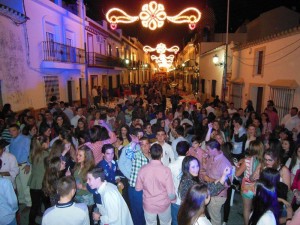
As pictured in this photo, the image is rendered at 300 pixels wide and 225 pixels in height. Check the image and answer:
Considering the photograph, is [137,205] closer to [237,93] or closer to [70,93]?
[237,93]

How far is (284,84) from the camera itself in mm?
9281

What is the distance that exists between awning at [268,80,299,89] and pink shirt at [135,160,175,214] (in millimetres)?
7393

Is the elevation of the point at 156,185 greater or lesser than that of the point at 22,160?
greater

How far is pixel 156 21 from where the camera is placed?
1078 cm

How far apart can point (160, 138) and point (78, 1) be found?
57.6 feet

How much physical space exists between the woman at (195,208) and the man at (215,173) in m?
1.32

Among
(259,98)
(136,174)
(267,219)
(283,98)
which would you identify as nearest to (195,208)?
(267,219)

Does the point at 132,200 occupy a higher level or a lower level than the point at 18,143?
lower

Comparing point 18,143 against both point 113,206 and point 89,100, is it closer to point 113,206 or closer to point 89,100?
point 113,206

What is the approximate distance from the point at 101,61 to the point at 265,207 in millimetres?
23806

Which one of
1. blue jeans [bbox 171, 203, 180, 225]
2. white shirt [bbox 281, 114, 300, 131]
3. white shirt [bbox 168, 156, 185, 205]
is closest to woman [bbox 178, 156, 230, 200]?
white shirt [bbox 168, 156, 185, 205]

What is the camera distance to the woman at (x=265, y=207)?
102 inches

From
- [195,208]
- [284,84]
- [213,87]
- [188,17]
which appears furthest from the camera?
[213,87]

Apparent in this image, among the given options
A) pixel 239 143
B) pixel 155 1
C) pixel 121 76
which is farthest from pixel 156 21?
pixel 121 76
